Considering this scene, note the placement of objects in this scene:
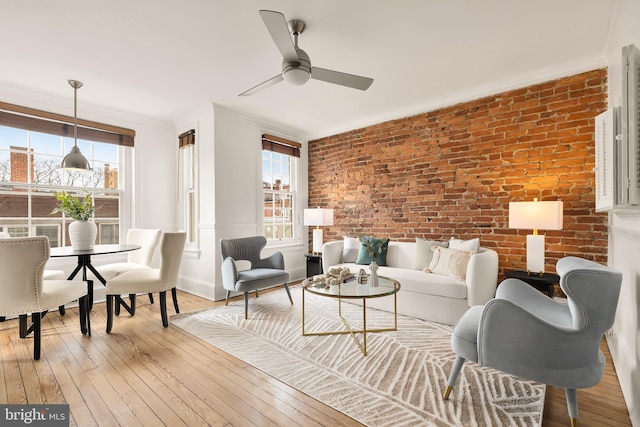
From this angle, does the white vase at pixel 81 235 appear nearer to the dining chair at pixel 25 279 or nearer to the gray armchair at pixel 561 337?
the dining chair at pixel 25 279

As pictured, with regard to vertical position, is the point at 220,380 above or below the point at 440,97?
below

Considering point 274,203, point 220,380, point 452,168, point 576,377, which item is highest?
point 452,168

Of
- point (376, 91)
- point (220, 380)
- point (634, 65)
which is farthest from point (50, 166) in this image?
point (634, 65)

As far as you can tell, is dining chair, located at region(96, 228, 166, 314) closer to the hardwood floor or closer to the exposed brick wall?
the hardwood floor

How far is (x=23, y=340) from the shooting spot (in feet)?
9.14

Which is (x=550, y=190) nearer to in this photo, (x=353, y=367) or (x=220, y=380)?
(x=353, y=367)

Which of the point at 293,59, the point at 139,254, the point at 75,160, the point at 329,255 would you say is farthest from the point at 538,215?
the point at 75,160

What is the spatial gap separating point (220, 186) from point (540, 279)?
3889 mm

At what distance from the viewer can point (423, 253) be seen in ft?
12.4

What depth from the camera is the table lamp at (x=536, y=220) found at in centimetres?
289

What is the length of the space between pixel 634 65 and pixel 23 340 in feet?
15.7

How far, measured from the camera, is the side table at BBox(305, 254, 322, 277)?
15.7ft

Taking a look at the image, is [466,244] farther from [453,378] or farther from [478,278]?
[453,378]

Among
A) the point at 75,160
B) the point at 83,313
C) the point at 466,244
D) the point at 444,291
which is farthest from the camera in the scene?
the point at 466,244
